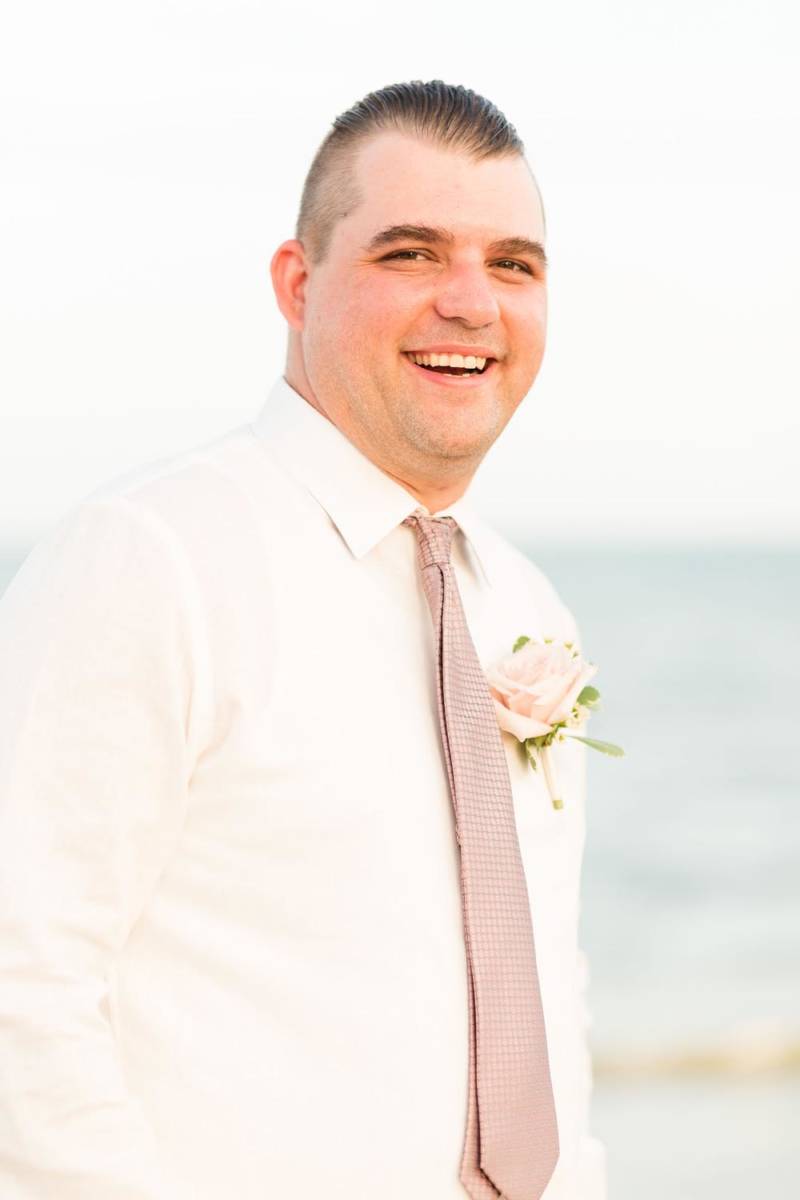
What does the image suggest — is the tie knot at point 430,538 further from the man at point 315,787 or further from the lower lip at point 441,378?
the lower lip at point 441,378

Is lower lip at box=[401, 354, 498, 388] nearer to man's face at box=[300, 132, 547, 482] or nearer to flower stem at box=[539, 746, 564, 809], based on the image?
man's face at box=[300, 132, 547, 482]

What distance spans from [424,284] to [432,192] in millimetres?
119

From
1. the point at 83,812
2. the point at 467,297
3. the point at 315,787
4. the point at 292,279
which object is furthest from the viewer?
the point at 292,279

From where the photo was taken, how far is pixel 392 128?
231 cm

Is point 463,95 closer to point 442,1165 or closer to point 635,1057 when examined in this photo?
point 442,1165

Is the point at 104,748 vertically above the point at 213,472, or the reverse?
the point at 213,472

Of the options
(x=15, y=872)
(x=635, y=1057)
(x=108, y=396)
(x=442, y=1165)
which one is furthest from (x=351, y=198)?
(x=108, y=396)

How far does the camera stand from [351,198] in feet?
7.58

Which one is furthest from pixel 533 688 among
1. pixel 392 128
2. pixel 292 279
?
pixel 392 128

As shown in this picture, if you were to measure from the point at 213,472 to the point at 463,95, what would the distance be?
61 cm

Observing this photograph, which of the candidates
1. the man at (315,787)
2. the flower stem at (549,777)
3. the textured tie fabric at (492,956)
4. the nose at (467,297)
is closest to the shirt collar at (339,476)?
the man at (315,787)

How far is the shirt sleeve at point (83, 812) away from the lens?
1.89 m

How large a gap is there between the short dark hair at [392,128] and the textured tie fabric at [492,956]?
516mm

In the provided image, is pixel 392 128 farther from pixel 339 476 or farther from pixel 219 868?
pixel 219 868
